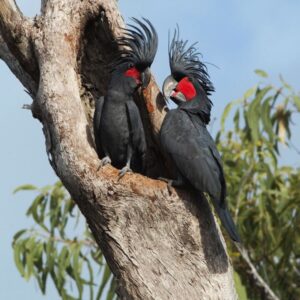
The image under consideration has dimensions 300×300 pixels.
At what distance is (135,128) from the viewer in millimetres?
5500

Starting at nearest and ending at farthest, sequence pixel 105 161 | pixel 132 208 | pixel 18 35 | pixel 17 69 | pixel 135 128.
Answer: pixel 132 208 < pixel 105 161 < pixel 135 128 < pixel 18 35 < pixel 17 69

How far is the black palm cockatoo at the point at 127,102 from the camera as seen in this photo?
555cm

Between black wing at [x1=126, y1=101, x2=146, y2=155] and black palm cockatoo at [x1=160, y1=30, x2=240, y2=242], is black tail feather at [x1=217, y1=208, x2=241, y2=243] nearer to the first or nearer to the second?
black palm cockatoo at [x1=160, y1=30, x2=240, y2=242]

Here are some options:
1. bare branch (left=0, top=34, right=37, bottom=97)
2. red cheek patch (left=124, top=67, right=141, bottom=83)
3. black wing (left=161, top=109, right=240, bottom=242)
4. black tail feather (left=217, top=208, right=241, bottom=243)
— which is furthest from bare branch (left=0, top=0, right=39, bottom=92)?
black tail feather (left=217, top=208, right=241, bottom=243)

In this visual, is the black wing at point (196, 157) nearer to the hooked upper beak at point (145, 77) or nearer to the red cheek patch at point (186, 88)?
the red cheek patch at point (186, 88)

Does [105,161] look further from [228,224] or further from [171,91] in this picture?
[228,224]

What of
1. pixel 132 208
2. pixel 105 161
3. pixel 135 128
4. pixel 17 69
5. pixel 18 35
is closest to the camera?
pixel 132 208

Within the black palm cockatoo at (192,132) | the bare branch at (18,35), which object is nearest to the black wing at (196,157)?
the black palm cockatoo at (192,132)

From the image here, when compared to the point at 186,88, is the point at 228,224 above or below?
below

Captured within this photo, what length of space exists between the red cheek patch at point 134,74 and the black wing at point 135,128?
0.43ft

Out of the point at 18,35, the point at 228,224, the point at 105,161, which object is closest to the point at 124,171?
the point at 105,161

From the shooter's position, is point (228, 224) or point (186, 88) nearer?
point (228, 224)

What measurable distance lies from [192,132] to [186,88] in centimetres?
30

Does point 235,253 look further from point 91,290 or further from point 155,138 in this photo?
point 155,138
